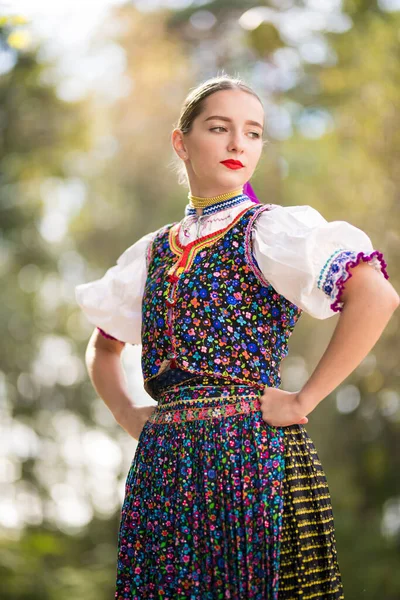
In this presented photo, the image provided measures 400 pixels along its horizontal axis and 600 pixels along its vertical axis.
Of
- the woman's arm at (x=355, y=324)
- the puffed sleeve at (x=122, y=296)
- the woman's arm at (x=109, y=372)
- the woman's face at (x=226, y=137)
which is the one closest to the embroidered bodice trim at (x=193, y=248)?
the woman's face at (x=226, y=137)

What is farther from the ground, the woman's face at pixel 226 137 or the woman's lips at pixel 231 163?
the woman's face at pixel 226 137

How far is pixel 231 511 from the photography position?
1.89 meters

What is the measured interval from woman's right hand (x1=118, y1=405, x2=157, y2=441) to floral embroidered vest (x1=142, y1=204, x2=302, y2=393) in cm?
27

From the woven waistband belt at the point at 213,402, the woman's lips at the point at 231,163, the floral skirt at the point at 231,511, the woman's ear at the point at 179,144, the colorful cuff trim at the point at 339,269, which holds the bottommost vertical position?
the floral skirt at the point at 231,511

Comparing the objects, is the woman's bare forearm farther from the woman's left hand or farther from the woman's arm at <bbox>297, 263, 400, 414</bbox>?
the woman's arm at <bbox>297, 263, 400, 414</bbox>

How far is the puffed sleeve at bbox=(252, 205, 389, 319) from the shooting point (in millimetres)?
1864

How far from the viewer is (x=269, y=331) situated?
2004mm

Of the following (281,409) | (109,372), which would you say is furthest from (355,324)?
(109,372)

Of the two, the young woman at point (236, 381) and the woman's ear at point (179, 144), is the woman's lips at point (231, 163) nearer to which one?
the young woman at point (236, 381)

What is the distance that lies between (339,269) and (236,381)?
13.6 inches

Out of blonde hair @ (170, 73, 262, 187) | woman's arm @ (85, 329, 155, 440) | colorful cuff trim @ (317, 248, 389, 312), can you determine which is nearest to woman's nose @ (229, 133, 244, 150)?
blonde hair @ (170, 73, 262, 187)

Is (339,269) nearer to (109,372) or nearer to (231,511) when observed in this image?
(231,511)

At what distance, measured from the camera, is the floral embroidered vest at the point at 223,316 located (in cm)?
197

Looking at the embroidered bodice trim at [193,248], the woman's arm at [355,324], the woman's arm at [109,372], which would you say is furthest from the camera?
the woman's arm at [109,372]
